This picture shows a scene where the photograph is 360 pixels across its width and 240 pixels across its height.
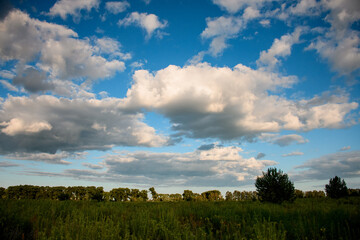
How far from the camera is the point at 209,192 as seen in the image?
78.5 ft

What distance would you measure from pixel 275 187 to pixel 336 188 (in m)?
11.1

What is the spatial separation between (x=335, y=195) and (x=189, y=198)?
14.0 meters

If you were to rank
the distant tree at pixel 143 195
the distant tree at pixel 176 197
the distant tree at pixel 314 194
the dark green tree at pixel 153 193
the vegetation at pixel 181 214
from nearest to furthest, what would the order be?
the vegetation at pixel 181 214, the distant tree at pixel 143 195, the dark green tree at pixel 153 193, the distant tree at pixel 176 197, the distant tree at pixel 314 194

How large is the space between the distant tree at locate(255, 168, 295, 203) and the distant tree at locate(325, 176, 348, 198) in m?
10.1

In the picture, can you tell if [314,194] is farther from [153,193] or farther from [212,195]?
[153,193]

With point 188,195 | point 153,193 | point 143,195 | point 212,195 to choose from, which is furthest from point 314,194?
point 143,195

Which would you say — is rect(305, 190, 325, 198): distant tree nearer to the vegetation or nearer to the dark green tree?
the vegetation

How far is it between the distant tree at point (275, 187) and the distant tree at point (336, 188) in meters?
10.1

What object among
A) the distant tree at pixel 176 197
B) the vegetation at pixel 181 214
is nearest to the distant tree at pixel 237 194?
Result: the vegetation at pixel 181 214

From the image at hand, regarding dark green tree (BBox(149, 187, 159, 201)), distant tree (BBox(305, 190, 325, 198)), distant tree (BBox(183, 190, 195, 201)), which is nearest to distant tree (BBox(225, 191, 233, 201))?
distant tree (BBox(183, 190, 195, 201))

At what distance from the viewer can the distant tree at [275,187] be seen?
12.8 m

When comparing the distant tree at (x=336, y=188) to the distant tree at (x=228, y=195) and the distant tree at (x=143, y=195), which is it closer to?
the distant tree at (x=228, y=195)

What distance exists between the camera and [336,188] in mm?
19594

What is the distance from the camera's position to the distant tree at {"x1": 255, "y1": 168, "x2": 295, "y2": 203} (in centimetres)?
1284
